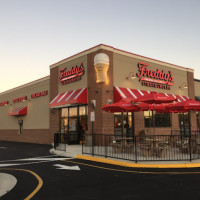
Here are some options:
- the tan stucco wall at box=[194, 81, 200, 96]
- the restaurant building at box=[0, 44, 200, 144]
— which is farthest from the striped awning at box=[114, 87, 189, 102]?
the tan stucco wall at box=[194, 81, 200, 96]

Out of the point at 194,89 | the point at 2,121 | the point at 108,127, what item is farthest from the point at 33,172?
the point at 2,121

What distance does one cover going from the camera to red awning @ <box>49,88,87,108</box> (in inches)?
674

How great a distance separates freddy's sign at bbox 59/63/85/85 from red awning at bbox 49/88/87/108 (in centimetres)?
120

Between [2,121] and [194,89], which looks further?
[2,121]

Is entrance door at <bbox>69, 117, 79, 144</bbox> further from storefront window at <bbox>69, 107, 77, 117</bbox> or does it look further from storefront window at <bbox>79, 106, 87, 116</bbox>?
storefront window at <bbox>79, 106, 87, 116</bbox>

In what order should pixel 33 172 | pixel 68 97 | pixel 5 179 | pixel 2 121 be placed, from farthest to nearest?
pixel 2 121
pixel 68 97
pixel 33 172
pixel 5 179

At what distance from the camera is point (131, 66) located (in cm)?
1947

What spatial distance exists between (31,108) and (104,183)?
66.6ft

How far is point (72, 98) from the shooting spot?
17.8 metres

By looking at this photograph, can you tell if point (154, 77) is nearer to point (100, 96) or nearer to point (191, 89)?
point (191, 89)

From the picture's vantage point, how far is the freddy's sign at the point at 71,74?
736 inches

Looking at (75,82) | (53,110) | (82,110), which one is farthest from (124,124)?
(53,110)

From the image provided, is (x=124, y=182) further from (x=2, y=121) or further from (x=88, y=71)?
(x=2, y=121)

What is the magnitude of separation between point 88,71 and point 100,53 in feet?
6.36
